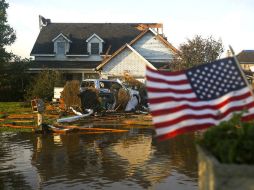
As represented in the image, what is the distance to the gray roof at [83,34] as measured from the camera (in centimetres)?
4178

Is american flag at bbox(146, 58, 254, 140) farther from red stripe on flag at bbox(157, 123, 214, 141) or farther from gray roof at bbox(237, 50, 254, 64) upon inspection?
gray roof at bbox(237, 50, 254, 64)

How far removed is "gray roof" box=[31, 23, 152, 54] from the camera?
4178cm

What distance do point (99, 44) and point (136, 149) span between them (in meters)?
30.0

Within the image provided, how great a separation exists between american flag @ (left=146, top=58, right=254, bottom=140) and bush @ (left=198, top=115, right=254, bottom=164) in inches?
12.8

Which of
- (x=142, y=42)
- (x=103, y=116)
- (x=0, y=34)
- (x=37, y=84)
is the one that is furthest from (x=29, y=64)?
(x=103, y=116)

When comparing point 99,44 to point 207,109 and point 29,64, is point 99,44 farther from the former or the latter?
point 207,109

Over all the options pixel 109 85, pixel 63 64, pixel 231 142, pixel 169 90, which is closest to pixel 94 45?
pixel 63 64

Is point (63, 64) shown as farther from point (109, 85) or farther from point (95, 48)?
point (109, 85)

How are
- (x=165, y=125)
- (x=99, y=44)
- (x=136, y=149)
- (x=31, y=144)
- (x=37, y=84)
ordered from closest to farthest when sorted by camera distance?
(x=165, y=125) < (x=136, y=149) < (x=31, y=144) < (x=37, y=84) < (x=99, y=44)

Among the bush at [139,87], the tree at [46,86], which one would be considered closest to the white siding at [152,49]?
the tree at [46,86]

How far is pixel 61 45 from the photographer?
136 feet

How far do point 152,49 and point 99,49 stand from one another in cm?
537

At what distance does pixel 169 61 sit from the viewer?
3809 cm

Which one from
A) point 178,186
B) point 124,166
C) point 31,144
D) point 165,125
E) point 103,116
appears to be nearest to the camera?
point 165,125
